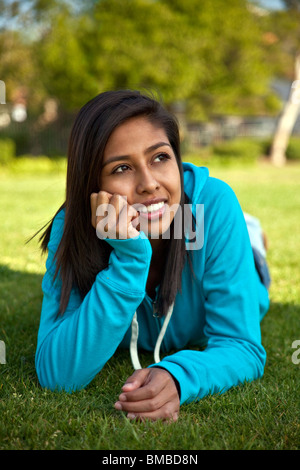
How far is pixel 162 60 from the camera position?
69.3 ft

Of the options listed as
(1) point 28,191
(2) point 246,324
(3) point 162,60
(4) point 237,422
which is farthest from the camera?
(3) point 162,60

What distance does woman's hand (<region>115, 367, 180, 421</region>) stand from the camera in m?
1.89

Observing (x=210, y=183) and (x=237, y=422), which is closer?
(x=237, y=422)

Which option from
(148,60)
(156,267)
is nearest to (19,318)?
(156,267)

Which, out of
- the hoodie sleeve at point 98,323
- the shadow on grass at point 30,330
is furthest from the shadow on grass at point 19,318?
the hoodie sleeve at point 98,323

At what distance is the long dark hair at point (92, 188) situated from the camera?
2.16m

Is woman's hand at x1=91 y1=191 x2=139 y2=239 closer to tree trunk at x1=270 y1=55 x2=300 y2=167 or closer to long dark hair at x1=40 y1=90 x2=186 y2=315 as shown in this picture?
long dark hair at x1=40 y1=90 x2=186 y2=315

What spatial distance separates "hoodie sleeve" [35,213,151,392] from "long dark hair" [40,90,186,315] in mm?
176

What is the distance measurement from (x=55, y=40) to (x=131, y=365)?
20625 millimetres

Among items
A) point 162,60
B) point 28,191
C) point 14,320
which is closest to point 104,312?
point 14,320

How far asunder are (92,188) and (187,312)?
81 centimetres

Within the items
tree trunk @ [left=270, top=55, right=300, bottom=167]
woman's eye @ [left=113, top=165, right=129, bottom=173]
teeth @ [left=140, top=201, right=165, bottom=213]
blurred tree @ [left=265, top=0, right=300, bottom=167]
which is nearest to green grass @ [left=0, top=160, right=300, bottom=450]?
teeth @ [left=140, top=201, right=165, bottom=213]

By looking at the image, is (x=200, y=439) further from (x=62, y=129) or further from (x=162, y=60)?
(x=62, y=129)

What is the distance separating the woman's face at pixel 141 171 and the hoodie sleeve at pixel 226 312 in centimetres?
32
